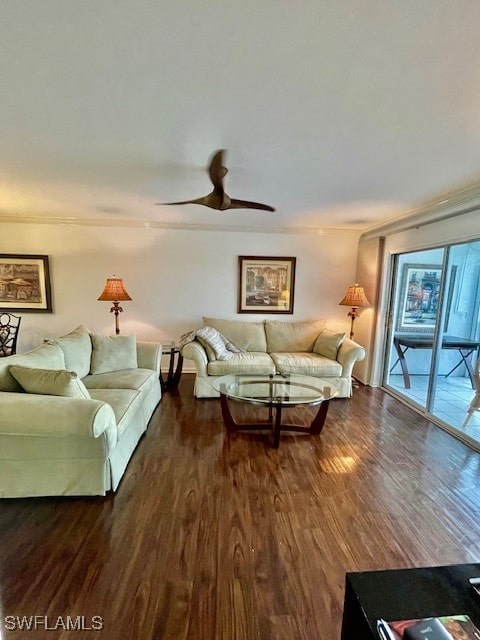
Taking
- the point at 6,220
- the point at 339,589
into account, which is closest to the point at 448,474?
the point at 339,589

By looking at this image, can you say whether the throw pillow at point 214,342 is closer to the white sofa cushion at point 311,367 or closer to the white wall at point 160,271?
the white sofa cushion at point 311,367

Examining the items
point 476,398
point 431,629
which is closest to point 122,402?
point 431,629

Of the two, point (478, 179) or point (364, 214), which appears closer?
point (478, 179)

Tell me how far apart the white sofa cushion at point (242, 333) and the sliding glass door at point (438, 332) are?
184 cm

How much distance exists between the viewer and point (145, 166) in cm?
248

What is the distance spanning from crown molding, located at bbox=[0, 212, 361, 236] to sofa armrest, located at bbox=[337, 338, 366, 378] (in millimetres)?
1964

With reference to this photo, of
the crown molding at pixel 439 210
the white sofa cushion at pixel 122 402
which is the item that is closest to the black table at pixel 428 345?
the crown molding at pixel 439 210

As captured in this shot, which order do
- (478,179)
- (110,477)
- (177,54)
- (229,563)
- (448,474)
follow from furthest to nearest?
1. (478,179)
2. (448,474)
3. (110,477)
4. (229,563)
5. (177,54)

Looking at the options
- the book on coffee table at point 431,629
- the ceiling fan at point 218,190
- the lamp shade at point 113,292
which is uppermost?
the ceiling fan at point 218,190

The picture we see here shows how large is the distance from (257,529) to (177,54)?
244cm

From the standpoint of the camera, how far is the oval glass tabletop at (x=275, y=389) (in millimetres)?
2730

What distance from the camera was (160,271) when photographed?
478 centimetres

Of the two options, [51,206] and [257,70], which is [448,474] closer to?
[257,70]

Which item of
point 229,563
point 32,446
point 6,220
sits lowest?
point 229,563
